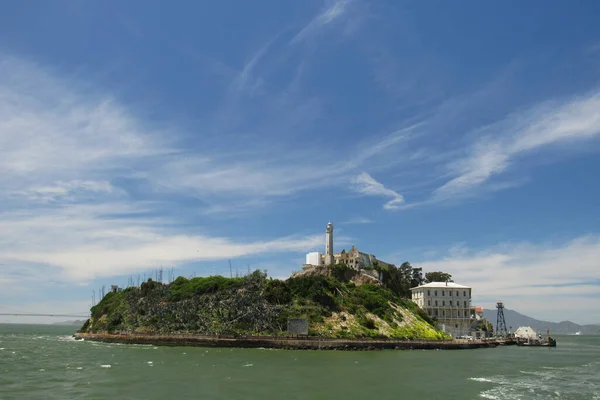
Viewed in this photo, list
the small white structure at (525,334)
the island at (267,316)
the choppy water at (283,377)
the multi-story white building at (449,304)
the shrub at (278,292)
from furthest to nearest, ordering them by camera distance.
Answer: the multi-story white building at (449,304) → the small white structure at (525,334) → the shrub at (278,292) → the island at (267,316) → the choppy water at (283,377)

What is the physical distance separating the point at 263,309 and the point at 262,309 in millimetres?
155

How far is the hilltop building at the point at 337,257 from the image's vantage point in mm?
114500

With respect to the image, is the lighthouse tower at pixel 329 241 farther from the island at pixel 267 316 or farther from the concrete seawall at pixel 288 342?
the concrete seawall at pixel 288 342

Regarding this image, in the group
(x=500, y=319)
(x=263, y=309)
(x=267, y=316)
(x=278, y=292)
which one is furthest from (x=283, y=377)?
(x=500, y=319)

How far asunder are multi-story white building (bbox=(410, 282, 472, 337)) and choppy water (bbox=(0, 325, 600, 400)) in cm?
4931

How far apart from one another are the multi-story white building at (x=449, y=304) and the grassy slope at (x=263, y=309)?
17.3m

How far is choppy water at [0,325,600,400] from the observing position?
106 ft

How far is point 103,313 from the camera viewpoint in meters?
98.2

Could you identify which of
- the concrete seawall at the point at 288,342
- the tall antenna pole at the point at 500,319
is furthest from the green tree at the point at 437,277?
the concrete seawall at the point at 288,342

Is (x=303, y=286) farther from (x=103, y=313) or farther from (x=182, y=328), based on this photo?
(x=103, y=313)

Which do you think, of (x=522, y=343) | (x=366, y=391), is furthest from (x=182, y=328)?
(x=522, y=343)

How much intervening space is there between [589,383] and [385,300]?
45.1 meters

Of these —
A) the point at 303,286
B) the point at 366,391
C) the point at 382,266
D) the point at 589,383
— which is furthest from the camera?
the point at 382,266

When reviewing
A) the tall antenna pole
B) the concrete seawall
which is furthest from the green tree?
the concrete seawall
